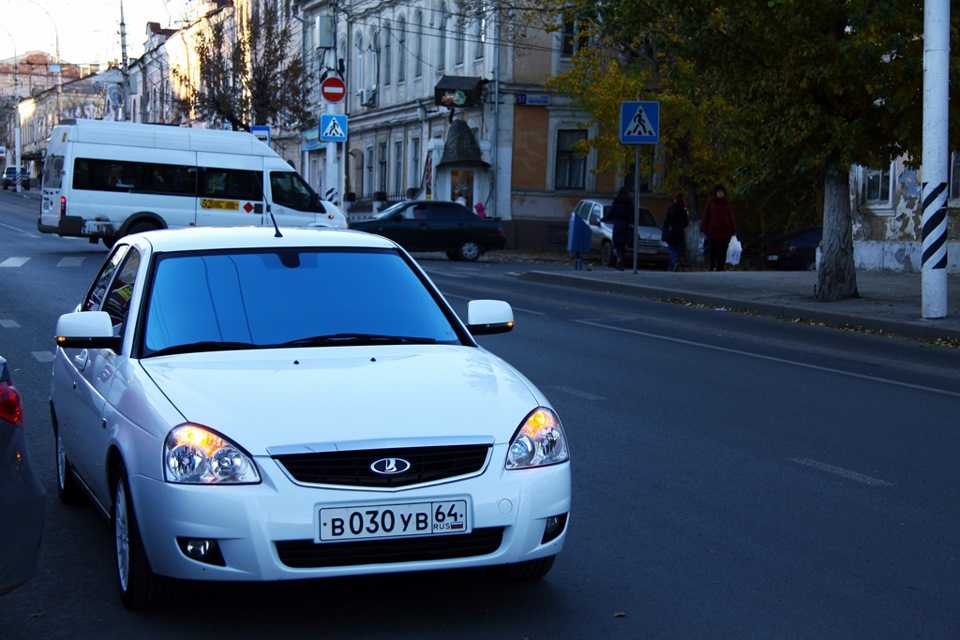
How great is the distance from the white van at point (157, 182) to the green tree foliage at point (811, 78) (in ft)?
36.5

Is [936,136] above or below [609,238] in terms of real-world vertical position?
above

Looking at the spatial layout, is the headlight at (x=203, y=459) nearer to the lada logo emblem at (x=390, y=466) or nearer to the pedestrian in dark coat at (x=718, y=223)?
the lada logo emblem at (x=390, y=466)

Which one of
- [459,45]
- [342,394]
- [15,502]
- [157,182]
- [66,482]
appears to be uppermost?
[459,45]

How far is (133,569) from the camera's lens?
5047 mm

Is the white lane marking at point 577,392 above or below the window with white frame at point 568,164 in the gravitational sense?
below

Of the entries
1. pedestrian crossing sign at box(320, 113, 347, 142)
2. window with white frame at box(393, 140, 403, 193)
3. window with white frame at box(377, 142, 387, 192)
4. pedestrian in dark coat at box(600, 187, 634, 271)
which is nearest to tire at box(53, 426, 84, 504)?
pedestrian in dark coat at box(600, 187, 634, 271)

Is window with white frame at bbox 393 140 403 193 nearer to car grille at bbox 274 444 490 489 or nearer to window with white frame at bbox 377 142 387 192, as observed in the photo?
window with white frame at bbox 377 142 387 192

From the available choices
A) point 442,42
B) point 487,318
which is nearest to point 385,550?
point 487,318

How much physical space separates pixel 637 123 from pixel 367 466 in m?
21.6

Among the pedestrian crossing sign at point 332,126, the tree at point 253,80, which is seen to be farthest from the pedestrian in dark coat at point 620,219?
the tree at point 253,80

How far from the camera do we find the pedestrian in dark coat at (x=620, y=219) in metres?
30.3

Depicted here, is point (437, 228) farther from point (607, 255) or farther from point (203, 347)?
point (203, 347)

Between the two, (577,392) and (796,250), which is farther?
(796,250)

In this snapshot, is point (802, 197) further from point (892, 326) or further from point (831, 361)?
point (831, 361)
